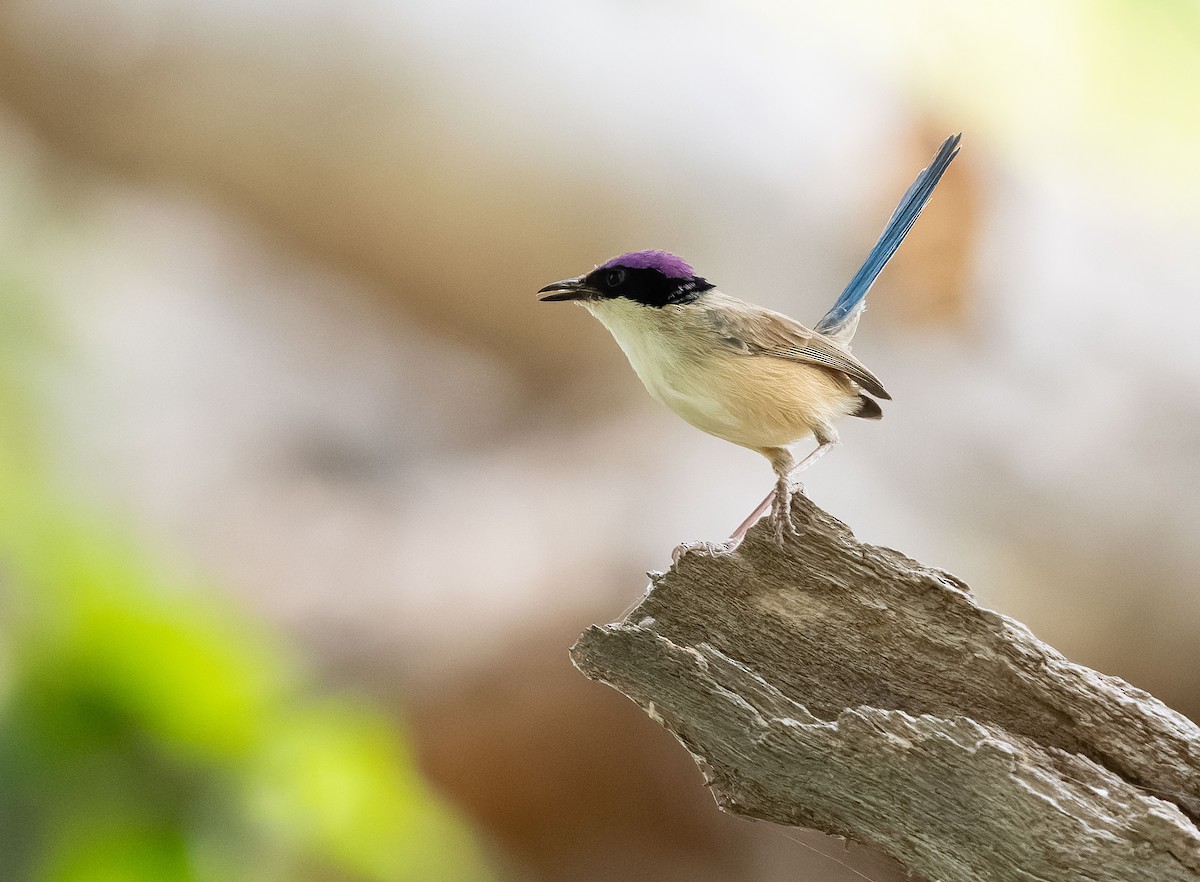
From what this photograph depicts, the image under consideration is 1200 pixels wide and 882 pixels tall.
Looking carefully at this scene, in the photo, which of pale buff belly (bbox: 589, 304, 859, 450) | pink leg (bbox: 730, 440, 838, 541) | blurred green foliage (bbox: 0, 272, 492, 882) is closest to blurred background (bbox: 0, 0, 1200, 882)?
blurred green foliage (bbox: 0, 272, 492, 882)

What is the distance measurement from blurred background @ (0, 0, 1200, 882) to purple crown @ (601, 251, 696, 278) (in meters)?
1.07

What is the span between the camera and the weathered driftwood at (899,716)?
1555 millimetres

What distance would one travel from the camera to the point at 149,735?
2.37 m

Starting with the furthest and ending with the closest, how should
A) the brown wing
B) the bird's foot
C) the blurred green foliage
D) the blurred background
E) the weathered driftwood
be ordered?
the blurred background → the blurred green foliage → the brown wing → the bird's foot → the weathered driftwood

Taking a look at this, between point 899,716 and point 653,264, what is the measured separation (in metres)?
0.94

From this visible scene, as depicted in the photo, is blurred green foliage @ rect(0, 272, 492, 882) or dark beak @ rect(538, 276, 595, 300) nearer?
dark beak @ rect(538, 276, 595, 300)

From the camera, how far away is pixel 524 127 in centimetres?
315

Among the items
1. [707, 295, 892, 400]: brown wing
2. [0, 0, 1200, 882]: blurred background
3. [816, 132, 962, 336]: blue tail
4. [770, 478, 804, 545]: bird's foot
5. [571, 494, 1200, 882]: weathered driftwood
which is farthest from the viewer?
[0, 0, 1200, 882]: blurred background

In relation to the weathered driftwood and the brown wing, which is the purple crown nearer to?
the brown wing

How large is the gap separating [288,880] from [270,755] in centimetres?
31

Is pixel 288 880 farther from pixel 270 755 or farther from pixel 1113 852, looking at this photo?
pixel 1113 852

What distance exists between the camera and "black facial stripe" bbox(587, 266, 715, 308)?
2041mm

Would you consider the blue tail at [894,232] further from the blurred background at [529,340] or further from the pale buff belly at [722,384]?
the blurred background at [529,340]

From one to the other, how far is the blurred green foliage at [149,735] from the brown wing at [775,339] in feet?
4.85
